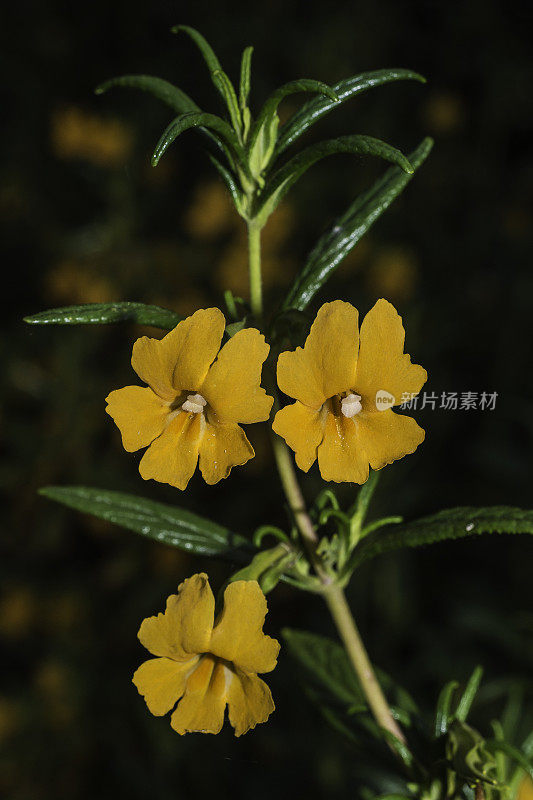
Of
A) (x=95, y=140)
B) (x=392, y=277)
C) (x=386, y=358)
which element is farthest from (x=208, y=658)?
Answer: (x=95, y=140)

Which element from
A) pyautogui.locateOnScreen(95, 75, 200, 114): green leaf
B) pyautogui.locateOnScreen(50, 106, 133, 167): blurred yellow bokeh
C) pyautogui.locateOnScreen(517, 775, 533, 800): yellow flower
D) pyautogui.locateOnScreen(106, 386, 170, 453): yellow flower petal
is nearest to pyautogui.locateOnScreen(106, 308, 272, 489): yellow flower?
pyautogui.locateOnScreen(106, 386, 170, 453): yellow flower petal

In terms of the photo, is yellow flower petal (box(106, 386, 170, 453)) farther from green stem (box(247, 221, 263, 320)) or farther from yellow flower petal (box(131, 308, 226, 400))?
green stem (box(247, 221, 263, 320))

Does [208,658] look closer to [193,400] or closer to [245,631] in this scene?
[245,631]

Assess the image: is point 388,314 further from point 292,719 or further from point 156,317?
point 292,719

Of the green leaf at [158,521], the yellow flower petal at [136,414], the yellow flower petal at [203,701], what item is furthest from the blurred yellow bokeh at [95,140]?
the yellow flower petal at [203,701]

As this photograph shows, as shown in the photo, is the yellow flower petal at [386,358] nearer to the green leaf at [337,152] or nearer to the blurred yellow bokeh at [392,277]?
the green leaf at [337,152]

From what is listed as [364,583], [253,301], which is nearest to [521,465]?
[364,583]
